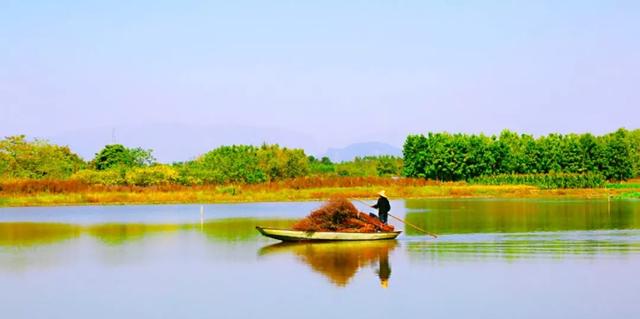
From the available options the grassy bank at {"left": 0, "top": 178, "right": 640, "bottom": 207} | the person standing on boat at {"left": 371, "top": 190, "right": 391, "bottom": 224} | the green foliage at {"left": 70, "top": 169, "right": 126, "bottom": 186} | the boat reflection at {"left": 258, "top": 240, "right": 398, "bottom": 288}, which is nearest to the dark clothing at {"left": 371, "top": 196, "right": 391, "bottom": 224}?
the person standing on boat at {"left": 371, "top": 190, "right": 391, "bottom": 224}

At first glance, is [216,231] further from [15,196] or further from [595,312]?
[15,196]

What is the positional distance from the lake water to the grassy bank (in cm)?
1944

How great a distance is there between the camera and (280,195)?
52.8 metres

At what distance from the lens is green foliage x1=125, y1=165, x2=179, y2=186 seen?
179ft

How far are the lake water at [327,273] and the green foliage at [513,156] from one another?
41391 millimetres

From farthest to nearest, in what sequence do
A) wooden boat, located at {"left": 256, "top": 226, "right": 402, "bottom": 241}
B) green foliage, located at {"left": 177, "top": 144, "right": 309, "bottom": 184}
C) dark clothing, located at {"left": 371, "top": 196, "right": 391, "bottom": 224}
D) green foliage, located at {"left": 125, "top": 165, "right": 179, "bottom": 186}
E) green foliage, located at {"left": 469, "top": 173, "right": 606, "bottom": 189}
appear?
green foliage, located at {"left": 469, "top": 173, "right": 606, "bottom": 189}
green foliage, located at {"left": 177, "top": 144, "right": 309, "bottom": 184}
green foliage, located at {"left": 125, "top": 165, "right": 179, "bottom": 186}
dark clothing, located at {"left": 371, "top": 196, "right": 391, "bottom": 224}
wooden boat, located at {"left": 256, "top": 226, "right": 402, "bottom": 241}

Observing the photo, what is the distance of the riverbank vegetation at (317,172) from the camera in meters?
51.8

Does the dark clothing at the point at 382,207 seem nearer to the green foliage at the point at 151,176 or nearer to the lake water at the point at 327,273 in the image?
the lake water at the point at 327,273

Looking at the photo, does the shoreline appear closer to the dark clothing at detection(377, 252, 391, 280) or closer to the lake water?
the lake water

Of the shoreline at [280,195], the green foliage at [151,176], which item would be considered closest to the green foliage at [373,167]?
the shoreline at [280,195]

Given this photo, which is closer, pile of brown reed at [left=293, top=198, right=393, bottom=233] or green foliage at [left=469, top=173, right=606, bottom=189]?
pile of brown reed at [left=293, top=198, right=393, bottom=233]

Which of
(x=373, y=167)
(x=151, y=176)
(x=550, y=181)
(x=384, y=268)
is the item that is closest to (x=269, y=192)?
(x=151, y=176)

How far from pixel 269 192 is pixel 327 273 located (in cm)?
3614

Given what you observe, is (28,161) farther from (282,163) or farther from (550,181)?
(550,181)
